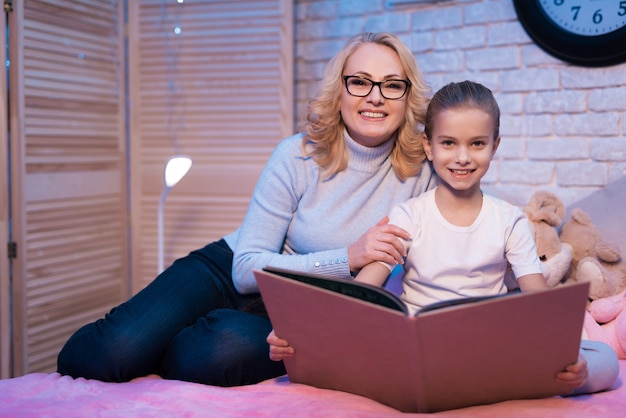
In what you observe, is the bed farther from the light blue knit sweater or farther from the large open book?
the light blue knit sweater

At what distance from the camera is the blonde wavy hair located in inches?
68.2

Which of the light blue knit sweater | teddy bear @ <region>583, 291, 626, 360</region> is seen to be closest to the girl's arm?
the light blue knit sweater

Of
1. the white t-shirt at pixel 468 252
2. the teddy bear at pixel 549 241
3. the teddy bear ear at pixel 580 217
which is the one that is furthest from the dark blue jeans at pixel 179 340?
the teddy bear ear at pixel 580 217

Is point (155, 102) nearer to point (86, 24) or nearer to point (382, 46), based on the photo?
point (86, 24)

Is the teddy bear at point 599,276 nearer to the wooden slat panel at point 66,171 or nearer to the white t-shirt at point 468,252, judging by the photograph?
the white t-shirt at point 468,252

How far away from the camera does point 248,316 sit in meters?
1.70

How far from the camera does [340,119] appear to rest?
1802 millimetres

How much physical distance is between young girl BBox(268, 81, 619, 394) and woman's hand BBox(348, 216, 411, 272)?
27 mm

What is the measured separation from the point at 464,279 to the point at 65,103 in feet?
5.76

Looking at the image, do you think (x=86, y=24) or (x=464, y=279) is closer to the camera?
(x=464, y=279)

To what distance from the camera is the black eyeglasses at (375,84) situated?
1.70 metres

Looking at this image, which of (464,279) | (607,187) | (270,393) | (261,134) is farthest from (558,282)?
(261,134)

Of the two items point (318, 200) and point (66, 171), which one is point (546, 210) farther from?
point (66, 171)

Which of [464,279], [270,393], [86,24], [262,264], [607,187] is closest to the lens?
[270,393]
